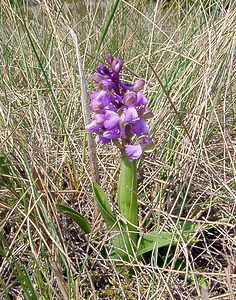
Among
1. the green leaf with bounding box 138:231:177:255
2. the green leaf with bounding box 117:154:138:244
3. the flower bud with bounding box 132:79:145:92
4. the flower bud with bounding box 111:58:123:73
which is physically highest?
the flower bud with bounding box 111:58:123:73

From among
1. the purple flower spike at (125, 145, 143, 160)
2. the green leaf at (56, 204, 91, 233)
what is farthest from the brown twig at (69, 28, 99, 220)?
the purple flower spike at (125, 145, 143, 160)

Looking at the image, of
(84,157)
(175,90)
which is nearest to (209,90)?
(175,90)

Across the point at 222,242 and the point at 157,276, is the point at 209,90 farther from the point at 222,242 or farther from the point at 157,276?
the point at 157,276

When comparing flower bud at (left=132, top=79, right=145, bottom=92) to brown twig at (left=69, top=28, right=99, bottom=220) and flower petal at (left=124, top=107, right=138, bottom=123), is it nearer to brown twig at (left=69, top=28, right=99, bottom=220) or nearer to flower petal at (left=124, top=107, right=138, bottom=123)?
flower petal at (left=124, top=107, right=138, bottom=123)

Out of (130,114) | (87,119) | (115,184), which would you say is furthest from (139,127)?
(115,184)

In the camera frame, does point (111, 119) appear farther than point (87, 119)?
No

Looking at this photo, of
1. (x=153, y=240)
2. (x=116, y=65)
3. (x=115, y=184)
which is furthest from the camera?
(x=115, y=184)

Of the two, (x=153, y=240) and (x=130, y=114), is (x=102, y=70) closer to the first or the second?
(x=130, y=114)

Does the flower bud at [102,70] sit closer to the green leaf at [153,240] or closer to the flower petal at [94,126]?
the flower petal at [94,126]
